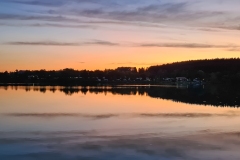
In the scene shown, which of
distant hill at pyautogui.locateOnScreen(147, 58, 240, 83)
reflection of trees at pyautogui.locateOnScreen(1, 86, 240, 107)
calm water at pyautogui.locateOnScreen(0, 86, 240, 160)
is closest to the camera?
calm water at pyautogui.locateOnScreen(0, 86, 240, 160)

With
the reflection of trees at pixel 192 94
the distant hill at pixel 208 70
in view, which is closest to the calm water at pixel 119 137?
the reflection of trees at pixel 192 94

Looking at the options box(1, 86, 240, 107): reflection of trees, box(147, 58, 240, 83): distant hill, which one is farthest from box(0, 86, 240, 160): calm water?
box(147, 58, 240, 83): distant hill

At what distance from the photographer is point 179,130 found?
49.9 ft

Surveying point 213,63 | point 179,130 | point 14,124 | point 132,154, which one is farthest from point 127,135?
point 213,63

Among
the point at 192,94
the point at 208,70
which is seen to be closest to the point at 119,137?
the point at 192,94

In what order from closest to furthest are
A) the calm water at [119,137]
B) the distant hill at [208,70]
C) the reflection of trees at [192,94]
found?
1. the calm water at [119,137]
2. the reflection of trees at [192,94]
3. the distant hill at [208,70]

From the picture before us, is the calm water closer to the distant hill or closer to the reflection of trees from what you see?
the reflection of trees

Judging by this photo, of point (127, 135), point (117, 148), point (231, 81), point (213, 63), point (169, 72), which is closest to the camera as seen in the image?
point (117, 148)

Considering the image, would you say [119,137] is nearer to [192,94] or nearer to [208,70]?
[192,94]

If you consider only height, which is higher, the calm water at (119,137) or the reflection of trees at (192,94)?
the reflection of trees at (192,94)

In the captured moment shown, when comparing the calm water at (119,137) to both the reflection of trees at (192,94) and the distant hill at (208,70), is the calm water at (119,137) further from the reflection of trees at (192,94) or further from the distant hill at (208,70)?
the distant hill at (208,70)

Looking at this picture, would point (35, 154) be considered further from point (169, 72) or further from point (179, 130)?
point (169, 72)

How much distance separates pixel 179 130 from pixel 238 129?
254cm

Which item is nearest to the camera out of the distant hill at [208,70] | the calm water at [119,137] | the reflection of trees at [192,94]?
the calm water at [119,137]
